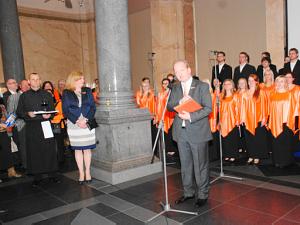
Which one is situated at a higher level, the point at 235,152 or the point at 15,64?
the point at 15,64

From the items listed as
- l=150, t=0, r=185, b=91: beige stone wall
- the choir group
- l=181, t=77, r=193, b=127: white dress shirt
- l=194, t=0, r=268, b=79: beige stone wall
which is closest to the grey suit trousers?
l=181, t=77, r=193, b=127: white dress shirt

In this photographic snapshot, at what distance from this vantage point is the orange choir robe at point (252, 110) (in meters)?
6.52

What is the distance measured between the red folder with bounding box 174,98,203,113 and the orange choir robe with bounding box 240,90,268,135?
2.87 metres

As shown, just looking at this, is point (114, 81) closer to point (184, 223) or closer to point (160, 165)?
point (160, 165)

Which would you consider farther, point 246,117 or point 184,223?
point 246,117

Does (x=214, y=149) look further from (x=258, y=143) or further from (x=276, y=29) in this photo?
(x=276, y=29)

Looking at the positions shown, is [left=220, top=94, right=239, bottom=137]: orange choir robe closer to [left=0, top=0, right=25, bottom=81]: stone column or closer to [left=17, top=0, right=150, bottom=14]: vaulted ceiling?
[left=0, top=0, right=25, bottom=81]: stone column

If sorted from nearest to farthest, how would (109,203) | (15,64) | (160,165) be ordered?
(109,203) → (160,165) → (15,64)

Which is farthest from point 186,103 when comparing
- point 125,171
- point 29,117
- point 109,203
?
point 29,117

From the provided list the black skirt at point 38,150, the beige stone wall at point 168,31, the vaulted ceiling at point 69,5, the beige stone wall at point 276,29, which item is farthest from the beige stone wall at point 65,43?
the black skirt at point 38,150

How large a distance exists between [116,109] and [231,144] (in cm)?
260

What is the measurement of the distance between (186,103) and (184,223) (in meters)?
1.42

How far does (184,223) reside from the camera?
12.8 feet

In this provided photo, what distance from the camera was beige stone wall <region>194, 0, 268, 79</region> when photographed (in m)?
10.6
